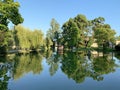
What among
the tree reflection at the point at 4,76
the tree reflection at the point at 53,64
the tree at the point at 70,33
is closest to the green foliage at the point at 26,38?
the tree at the point at 70,33

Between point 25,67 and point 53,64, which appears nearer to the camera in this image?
point 25,67

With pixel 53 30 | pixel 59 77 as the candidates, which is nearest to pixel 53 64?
pixel 59 77

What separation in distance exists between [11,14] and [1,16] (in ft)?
4.69

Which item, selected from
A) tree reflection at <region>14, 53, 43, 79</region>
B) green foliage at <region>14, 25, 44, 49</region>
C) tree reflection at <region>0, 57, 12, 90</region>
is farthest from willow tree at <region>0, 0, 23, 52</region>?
green foliage at <region>14, 25, 44, 49</region>

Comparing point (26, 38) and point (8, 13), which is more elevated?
point (8, 13)

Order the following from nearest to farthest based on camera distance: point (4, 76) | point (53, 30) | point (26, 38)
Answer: point (4, 76) → point (26, 38) → point (53, 30)

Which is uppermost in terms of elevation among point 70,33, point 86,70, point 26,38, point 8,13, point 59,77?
point 70,33

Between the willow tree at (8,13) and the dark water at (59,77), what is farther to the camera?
the willow tree at (8,13)

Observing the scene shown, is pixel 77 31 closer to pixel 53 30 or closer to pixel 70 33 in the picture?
pixel 70 33

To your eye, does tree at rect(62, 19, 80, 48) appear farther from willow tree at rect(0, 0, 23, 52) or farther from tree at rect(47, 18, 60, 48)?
willow tree at rect(0, 0, 23, 52)

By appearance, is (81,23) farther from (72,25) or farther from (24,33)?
(24,33)

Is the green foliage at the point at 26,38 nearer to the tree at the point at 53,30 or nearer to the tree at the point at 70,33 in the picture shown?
the tree at the point at 70,33

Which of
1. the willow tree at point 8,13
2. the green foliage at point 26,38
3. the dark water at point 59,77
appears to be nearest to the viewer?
the dark water at point 59,77

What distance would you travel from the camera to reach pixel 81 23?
97188 mm
